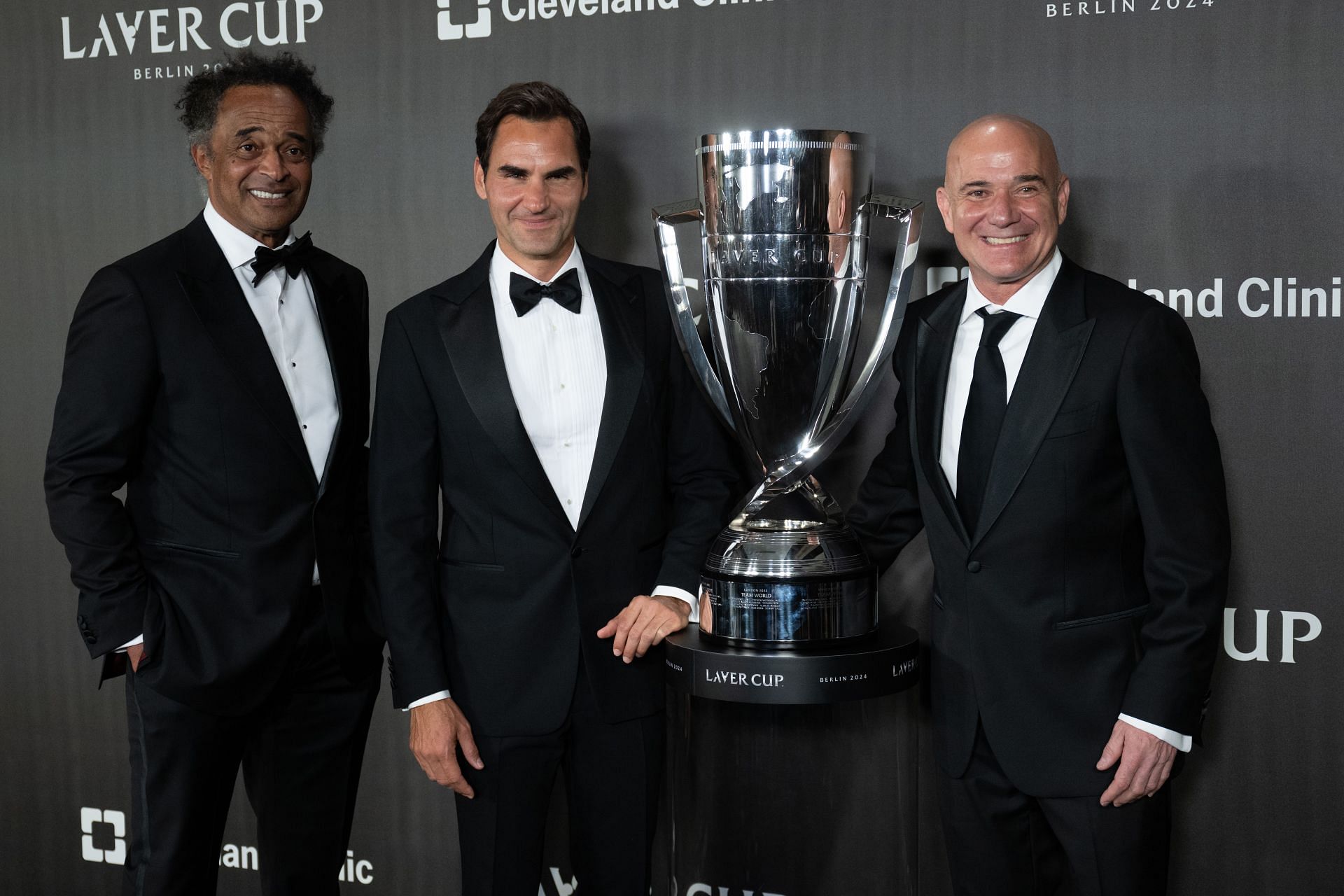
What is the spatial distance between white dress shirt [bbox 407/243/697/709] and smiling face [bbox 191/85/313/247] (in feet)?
1.37

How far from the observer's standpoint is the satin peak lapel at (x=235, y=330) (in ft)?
6.56

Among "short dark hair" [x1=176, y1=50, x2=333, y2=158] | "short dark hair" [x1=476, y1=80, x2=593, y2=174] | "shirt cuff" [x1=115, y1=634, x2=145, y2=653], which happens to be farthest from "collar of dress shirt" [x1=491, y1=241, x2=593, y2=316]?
"shirt cuff" [x1=115, y1=634, x2=145, y2=653]

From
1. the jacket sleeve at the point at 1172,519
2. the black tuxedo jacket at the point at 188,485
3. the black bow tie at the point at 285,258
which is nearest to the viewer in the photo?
the jacket sleeve at the point at 1172,519

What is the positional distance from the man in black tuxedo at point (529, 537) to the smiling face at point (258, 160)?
1.06ft

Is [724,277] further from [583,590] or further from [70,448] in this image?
[70,448]

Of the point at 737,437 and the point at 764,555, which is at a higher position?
the point at 737,437

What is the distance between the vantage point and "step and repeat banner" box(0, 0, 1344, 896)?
7.07 feet

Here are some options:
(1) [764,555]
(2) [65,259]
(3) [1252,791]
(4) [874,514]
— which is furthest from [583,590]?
(2) [65,259]

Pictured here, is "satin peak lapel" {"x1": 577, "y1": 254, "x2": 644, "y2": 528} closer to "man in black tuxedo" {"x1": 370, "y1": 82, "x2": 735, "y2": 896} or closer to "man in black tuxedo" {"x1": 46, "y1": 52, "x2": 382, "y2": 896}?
"man in black tuxedo" {"x1": 370, "y1": 82, "x2": 735, "y2": 896}

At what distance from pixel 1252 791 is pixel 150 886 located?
1.95 m

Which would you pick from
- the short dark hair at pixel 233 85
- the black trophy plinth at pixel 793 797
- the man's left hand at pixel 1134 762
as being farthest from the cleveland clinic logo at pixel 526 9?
the man's left hand at pixel 1134 762

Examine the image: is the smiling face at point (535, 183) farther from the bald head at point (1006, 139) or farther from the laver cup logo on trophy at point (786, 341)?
the bald head at point (1006, 139)

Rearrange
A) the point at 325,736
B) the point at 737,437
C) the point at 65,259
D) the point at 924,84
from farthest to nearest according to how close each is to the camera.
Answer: the point at 65,259 < the point at 924,84 < the point at 325,736 < the point at 737,437

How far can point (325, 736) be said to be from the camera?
7.12 feet
